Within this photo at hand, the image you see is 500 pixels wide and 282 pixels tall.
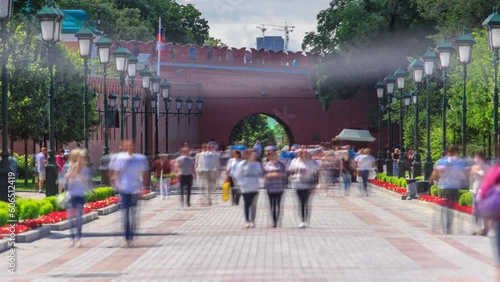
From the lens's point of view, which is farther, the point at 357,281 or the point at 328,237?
the point at 328,237

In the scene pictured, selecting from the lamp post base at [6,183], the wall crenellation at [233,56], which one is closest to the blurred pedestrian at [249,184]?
the lamp post base at [6,183]

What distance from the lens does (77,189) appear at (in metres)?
17.5

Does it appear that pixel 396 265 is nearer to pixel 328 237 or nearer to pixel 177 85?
pixel 328 237

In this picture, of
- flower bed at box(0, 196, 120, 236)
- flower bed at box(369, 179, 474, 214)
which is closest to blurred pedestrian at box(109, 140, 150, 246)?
flower bed at box(0, 196, 120, 236)

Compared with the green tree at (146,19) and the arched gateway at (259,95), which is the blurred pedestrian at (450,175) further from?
the green tree at (146,19)

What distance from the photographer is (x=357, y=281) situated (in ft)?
41.1

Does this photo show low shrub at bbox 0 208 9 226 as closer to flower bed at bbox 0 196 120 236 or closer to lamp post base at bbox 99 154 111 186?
flower bed at bbox 0 196 120 236

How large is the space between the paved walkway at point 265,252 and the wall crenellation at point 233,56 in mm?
50943

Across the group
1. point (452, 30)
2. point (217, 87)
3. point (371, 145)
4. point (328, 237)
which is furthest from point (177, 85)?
point (328, 237)

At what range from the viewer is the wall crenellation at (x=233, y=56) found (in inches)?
2960

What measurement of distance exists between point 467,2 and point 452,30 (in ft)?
5.77

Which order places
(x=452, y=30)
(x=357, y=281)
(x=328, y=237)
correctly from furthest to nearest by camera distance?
(x=452, y=30) → (x=328, y=237) → (x=357, y=281)

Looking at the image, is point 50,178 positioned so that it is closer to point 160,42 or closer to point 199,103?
point 160,42

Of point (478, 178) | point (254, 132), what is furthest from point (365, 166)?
point (254, 132)
